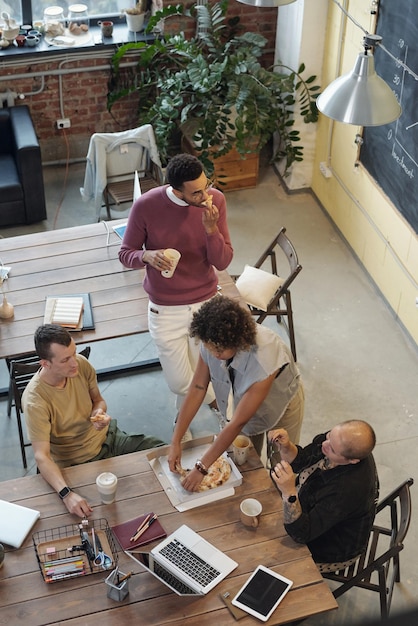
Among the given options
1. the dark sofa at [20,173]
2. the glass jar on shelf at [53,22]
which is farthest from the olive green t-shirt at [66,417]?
the glass jar on shelf at [53,22]

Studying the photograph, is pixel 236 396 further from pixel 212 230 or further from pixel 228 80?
Answer: pixel 228 80

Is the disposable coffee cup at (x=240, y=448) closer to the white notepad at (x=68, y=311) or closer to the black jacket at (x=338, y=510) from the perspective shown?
the black jacket at (x=338, y=510)

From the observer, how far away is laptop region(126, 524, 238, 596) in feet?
9.25

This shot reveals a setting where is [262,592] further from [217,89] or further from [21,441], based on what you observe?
[217,89]

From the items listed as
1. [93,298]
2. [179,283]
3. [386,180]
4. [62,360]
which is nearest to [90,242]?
[93,298]

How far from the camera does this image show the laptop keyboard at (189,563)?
9.37ft

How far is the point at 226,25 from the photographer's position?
6.73 m

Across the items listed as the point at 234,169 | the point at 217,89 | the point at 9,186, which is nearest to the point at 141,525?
the point at 9,186

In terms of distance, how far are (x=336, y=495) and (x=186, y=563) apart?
62 cm

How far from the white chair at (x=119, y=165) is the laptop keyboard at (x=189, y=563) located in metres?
3.61

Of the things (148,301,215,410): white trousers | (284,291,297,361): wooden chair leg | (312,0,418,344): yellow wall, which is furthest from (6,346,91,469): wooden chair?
(312,0,418,344): yellow wall

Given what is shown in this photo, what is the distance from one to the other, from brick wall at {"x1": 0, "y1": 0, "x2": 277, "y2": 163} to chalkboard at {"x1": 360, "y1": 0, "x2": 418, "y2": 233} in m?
1.87

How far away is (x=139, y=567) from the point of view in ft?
9.58

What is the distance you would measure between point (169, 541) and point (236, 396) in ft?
2.26
